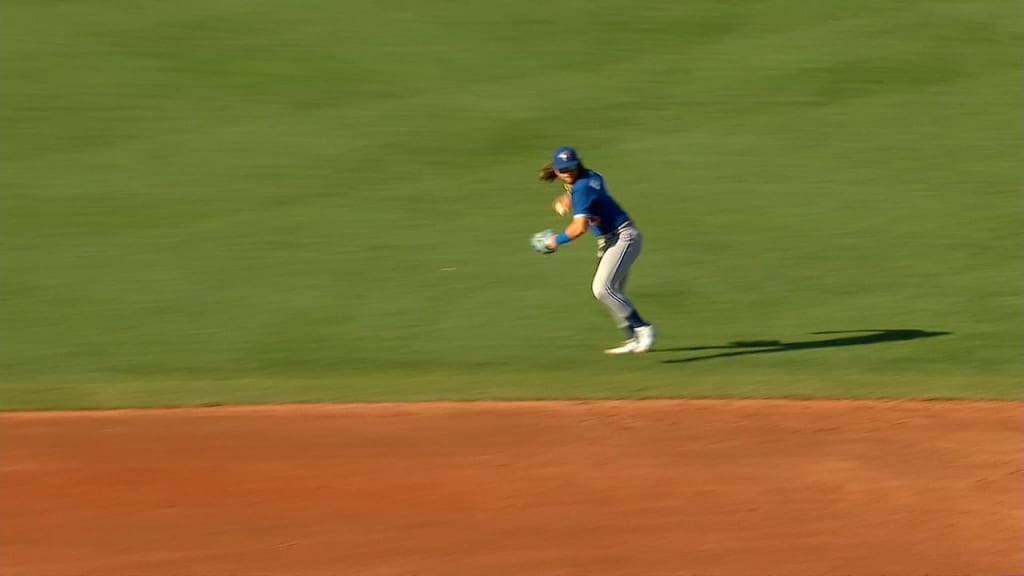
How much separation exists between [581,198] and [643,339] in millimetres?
1601

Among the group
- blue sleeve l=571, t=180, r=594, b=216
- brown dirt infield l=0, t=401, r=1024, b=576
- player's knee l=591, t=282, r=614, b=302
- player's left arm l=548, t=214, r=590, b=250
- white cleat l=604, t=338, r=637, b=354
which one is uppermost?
blue sleeve l=571, t=180, r=594, b=216

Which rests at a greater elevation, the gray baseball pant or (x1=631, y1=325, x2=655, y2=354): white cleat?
the gray baseball pant

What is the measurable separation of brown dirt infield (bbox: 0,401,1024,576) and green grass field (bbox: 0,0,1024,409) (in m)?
0.75

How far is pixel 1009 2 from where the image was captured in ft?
72.7

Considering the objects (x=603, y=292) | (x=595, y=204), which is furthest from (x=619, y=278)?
Result: (x=595, y=204)

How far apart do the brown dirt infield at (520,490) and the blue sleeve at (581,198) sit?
196 cm

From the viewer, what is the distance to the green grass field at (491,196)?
1230 centimetres

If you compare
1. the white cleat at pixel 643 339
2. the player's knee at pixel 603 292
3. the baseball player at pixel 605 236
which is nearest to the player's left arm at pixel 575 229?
the baseball player at pixel 605 236

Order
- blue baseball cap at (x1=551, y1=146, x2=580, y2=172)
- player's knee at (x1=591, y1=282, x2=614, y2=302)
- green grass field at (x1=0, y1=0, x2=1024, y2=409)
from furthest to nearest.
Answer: green grass field at (x1=0, y1=0, x2=1024, y2=409) < player's knee at (x1=591, y1=282, x2=614, y2=302) < blue baseball cap at (x1=551, y1=146, x2=580, y2=172)

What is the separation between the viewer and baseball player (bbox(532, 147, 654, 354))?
11.8 m

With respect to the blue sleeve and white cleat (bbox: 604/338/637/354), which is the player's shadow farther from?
the blue sleeve

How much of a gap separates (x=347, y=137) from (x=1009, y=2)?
474 inches

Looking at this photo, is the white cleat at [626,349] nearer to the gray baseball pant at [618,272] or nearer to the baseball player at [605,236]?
the baseball player at [605,236]

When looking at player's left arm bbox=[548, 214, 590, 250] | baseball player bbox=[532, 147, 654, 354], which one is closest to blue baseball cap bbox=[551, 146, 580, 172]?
baseball player bbox=[532, 147, 654, 354]
